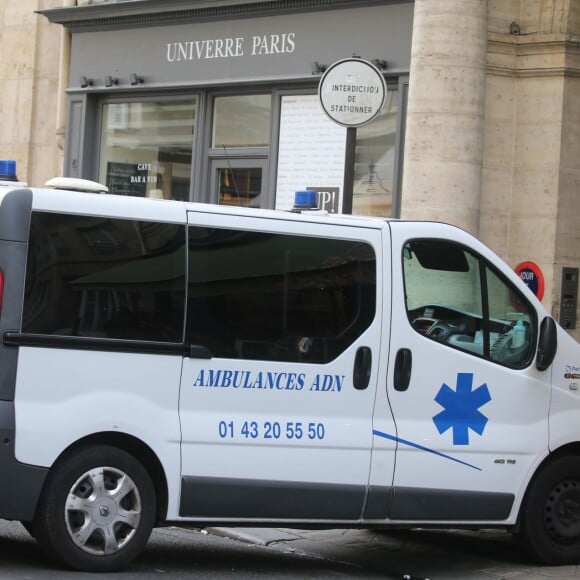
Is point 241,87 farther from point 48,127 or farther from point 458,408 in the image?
point 458,408

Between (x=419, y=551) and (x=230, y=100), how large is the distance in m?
8.36

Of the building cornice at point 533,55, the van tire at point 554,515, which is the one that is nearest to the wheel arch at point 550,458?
the van tire at point 554,515

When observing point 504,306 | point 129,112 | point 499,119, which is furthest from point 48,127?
point 504,306

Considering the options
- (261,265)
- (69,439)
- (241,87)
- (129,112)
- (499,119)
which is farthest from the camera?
(129,112)

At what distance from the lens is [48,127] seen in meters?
18.3

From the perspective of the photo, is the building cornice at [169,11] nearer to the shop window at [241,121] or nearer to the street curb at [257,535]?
the shop window at [241,121]

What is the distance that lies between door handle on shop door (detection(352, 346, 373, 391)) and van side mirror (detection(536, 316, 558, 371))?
1.18 metres

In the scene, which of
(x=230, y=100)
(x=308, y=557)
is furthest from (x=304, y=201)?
(x=230, y=100)

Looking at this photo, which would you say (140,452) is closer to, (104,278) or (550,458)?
(104,278)

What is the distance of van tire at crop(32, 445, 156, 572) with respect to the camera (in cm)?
668

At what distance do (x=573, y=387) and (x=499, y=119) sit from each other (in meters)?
6.00

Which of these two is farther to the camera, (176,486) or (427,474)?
(427,474)

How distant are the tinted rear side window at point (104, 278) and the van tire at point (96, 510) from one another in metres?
0.66

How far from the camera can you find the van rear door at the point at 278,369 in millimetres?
7000
